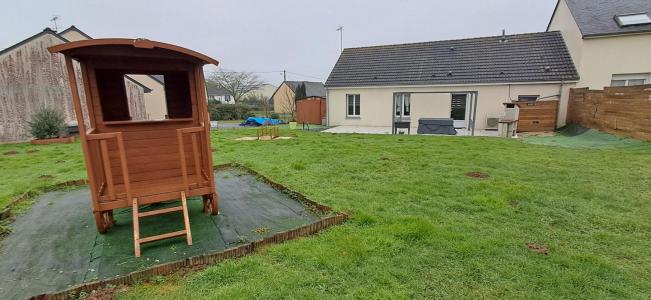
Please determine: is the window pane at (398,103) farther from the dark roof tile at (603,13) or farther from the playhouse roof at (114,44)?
the playhouse roof at (114,44)

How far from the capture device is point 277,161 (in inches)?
299

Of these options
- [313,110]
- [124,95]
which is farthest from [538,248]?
[313,110]

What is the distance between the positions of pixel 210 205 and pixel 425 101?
15.6 m

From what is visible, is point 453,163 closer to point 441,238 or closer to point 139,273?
point 441,238

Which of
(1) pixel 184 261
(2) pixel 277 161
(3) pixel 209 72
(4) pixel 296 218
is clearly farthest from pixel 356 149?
(3) pixel 209 72

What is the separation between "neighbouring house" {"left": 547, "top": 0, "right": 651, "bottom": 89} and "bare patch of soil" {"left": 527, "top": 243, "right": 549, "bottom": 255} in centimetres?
1498

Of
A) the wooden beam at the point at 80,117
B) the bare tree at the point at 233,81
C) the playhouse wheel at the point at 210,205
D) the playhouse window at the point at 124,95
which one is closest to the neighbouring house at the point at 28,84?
the playhouse window at the point at 124,95

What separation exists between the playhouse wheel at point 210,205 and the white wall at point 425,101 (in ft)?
48.5

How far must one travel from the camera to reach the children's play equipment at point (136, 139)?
320 centimetres

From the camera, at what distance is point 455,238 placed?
3248mm

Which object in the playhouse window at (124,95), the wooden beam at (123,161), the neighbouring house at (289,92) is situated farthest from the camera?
the neighbouring house at (289,92)

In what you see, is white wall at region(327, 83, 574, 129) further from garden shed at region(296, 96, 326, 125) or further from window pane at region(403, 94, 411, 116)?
garden shed at region(296, 96, 326, 125)

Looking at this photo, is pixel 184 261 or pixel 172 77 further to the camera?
pixel 172 77

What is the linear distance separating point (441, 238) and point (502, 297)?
0.95 metres
